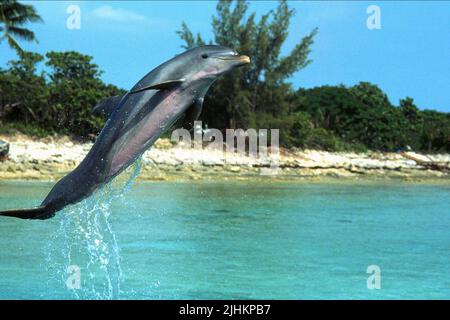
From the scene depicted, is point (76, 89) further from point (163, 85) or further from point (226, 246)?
point (163, 85)

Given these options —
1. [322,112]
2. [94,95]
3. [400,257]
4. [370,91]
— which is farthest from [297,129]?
[400,257]

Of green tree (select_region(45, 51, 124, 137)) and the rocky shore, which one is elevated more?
green tree (select_region(45, 51, 124, 137))

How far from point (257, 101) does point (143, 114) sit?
28.6 meters

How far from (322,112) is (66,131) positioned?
15.0m

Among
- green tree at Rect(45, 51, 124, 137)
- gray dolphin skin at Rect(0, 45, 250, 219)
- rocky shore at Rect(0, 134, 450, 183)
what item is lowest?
rocky shore at Rect(0, 134, 450, 183)

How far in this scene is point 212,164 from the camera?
24500 millimetres

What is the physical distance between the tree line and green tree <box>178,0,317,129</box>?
4 centimetres

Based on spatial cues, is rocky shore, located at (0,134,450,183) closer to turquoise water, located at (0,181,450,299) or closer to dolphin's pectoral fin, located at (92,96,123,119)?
turquoise water, located at (0,181,450,299)

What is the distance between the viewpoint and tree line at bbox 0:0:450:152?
90.8 feet

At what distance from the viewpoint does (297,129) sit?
31719 millimetres

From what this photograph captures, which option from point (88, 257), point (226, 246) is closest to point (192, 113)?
point (88, 257)

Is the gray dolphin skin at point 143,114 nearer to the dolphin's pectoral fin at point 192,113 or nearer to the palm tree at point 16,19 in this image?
the dolphin's pectoral fin at point 192,113

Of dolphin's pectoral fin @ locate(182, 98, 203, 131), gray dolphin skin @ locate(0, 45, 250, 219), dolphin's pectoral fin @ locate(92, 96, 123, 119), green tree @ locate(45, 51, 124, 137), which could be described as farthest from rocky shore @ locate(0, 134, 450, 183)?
dolphin's pectoral fin @ locate(182, 98, 203, 131)

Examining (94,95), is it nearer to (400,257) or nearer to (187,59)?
(400,257)
